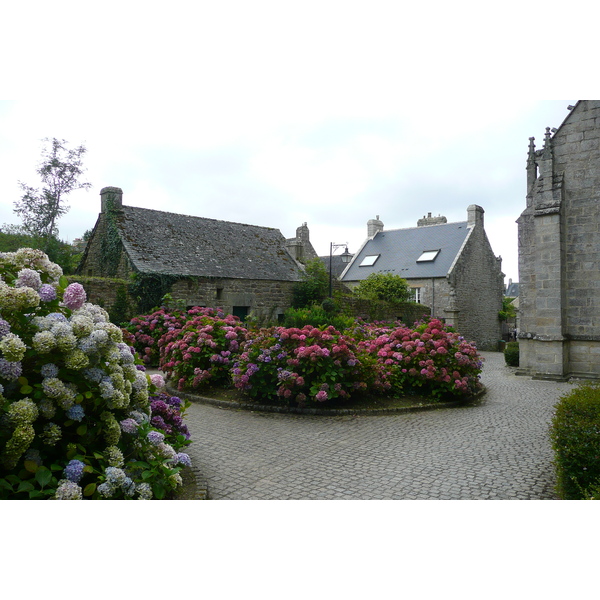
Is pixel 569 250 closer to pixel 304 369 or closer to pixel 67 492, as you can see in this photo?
pixel 304 369

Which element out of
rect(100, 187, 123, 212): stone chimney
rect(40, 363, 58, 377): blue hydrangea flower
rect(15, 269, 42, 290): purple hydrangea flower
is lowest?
rect(40, 363, 58, 377): blue hydrangea flower

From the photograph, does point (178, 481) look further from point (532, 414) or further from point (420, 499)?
point (532, 414)

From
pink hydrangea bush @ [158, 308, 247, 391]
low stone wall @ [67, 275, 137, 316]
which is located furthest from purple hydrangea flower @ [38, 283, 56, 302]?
low stone wall @ [67, 275, 137, 316]

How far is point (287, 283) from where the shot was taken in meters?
19.6

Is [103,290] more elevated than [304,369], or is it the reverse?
[103,290]

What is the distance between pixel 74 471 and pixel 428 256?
26748 millimetres

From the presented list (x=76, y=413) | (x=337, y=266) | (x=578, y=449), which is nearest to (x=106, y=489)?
(x=76, y=413)

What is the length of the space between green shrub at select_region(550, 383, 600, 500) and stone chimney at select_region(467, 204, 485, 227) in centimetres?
2560

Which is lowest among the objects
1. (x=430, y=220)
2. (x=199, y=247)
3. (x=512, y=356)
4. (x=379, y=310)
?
(x=512, y=356)

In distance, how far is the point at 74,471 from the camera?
298 cm

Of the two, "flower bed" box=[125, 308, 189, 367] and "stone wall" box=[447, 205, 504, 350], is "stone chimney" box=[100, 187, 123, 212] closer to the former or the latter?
"flower bed" box=[125, 308, 189, 367]

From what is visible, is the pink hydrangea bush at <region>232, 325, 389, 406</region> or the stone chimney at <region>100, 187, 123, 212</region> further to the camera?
the stone chimney at <region>100, 187, 123, 212</region>

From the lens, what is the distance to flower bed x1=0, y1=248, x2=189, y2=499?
2.90 metres

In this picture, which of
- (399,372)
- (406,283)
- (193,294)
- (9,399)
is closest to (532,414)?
(399,372)
